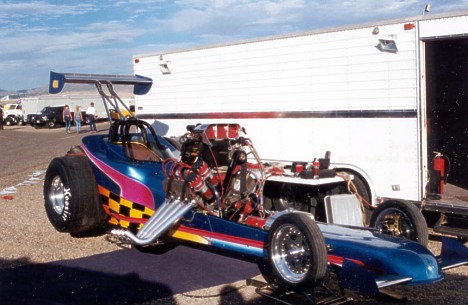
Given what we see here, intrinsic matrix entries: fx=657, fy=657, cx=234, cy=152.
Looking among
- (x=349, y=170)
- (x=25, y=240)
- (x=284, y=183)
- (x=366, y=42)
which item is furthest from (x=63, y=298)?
(x=366, y=42)

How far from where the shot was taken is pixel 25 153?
2422 cm

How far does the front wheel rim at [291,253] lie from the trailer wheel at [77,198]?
298cm

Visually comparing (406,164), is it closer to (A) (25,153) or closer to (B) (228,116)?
(B) (228,116)

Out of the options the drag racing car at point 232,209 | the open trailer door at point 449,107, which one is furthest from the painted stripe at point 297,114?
the open trailer door at point 449,107

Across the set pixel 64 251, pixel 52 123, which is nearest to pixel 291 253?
pixel 64 251

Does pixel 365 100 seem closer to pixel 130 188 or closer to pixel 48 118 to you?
pixel 130 188

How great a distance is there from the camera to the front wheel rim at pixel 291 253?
547 cm

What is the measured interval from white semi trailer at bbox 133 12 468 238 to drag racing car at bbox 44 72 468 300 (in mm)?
612

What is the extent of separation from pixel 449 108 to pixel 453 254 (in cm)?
486

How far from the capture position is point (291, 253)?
5562mm

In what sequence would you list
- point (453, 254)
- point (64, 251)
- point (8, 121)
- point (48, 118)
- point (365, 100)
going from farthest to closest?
point (8, 121) → point (48, 118) → point (365, 100) → point (64, 251) → point (453, 254)

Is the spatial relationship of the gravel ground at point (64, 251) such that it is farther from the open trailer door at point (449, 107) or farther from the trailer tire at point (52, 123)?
Answer: the trailer tire at point (52, 123)

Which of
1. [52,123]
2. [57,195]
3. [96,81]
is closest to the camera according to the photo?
[57,195]

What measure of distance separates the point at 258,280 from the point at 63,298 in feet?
6.34
